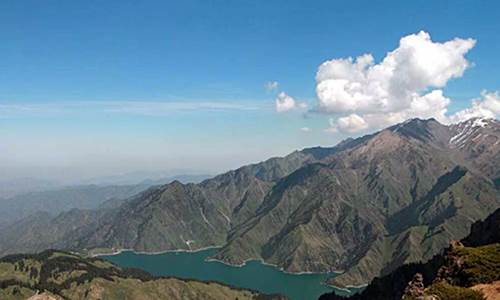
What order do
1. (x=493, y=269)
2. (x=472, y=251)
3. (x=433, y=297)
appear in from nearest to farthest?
1. (x=433, y=297)
2. (x=493, y=269)
3. (x=472, y=251)

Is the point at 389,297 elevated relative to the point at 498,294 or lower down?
lower down

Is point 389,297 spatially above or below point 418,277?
below

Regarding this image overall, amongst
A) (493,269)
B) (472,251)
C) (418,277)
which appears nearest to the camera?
(493,269)

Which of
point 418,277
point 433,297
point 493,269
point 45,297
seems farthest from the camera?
point 45,297

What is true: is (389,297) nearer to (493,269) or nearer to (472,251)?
(472,251)

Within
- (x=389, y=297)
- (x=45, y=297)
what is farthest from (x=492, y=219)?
(x=45, y=297)

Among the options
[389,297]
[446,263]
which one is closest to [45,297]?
[389,297]

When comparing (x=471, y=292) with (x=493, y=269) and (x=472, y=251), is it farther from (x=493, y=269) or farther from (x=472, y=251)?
(x=472, y=251)

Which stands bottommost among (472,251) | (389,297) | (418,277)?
(389,297)

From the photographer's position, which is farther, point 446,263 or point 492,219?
point 492,219
